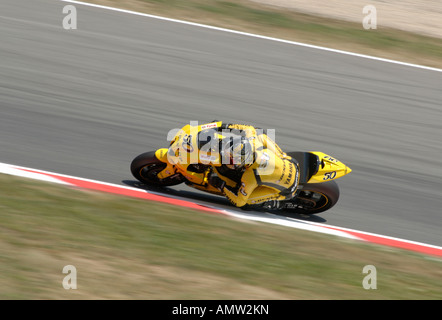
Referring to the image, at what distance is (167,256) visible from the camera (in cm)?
635

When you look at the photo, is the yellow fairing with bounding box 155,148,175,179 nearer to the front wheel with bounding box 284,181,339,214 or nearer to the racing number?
the front wheel with bounding box 284,181,339,214

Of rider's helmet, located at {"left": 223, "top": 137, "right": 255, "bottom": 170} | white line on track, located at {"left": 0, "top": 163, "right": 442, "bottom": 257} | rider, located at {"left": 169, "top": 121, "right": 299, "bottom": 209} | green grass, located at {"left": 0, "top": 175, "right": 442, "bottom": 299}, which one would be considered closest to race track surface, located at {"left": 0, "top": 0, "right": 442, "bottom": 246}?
white line on track, located at {"left": 0, "top": 163, "right": 442, "bottom": 257}

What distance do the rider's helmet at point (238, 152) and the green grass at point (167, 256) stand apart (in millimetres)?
770

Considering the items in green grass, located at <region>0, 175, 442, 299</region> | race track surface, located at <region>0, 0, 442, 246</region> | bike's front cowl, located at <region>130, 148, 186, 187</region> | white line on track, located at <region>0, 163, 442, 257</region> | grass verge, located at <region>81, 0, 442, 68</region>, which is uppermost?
grass verge, located at <region>81, 0, 442, 68</region>

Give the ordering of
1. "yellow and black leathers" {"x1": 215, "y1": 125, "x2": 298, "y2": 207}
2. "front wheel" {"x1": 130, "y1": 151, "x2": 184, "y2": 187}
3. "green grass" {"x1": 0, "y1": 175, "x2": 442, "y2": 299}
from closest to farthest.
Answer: "green grass" {"x1": 0, "y1": 175, "x2": 442, "y2": 299}
"yellow and black leathers" {"x1": 215, "y1": 125, "x2": 298, "y2": 207}
"front wheel" {"x1": 130, "y1": 151, "x2": 184, "y2": 187}

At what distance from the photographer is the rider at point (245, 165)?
729 cm

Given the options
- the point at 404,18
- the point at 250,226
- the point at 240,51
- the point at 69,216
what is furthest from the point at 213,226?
the point at 404,18

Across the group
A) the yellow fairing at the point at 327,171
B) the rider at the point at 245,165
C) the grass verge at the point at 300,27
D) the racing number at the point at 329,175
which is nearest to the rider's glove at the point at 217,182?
the rider at the point at 245,165

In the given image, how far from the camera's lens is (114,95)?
401 inches

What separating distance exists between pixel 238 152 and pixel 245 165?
0.84ft

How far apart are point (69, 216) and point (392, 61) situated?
7.99m

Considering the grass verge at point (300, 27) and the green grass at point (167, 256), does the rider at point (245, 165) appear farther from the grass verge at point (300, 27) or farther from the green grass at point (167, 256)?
the grass verge at point (300, 27)

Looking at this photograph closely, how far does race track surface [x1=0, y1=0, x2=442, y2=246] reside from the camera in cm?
862

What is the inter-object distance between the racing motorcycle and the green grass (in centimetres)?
47
